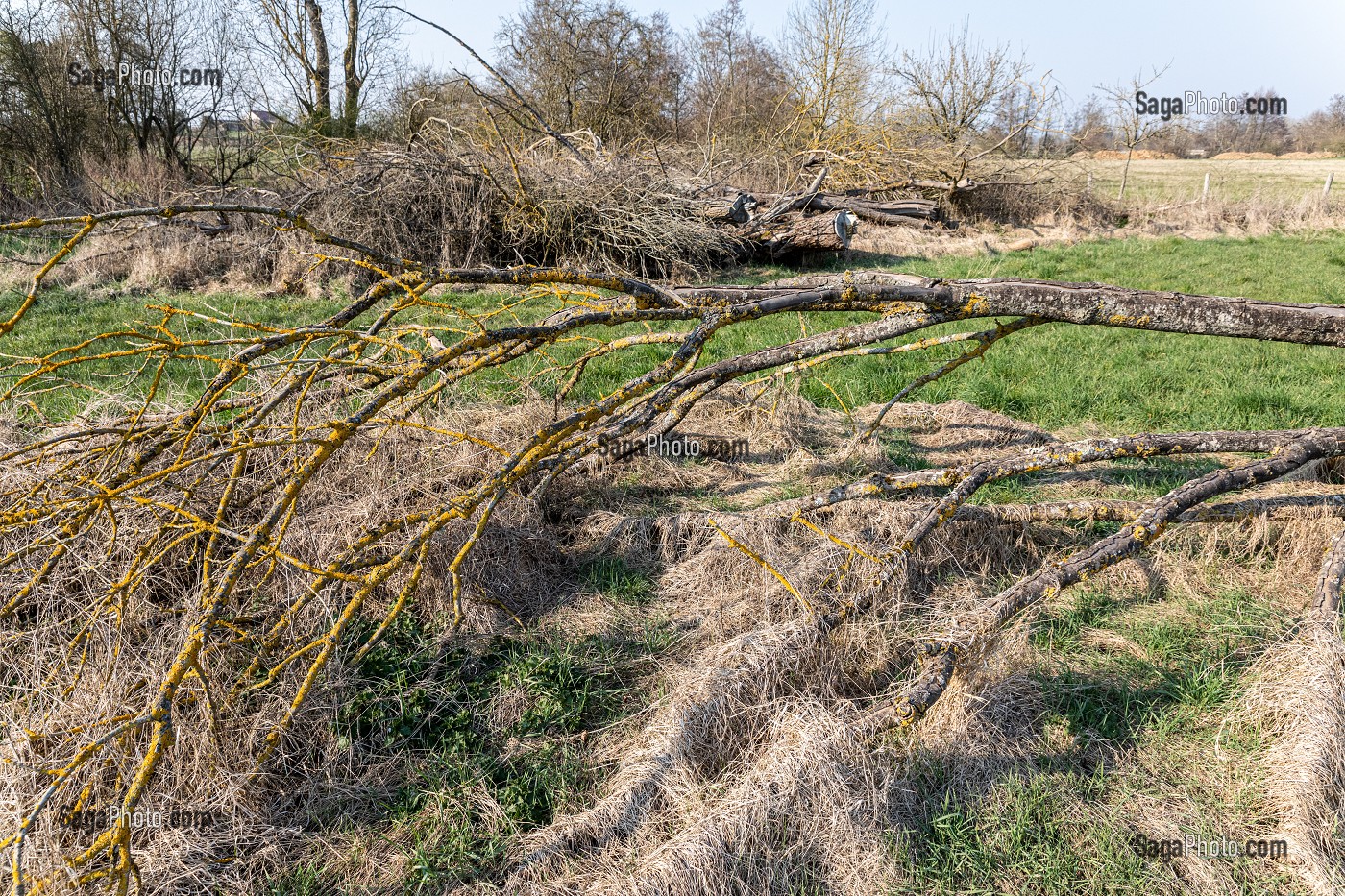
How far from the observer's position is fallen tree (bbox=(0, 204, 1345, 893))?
6.35 ft

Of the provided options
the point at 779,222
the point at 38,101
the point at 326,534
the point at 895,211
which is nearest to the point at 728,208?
the point at 779,222

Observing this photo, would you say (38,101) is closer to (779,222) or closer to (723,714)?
(779,222)

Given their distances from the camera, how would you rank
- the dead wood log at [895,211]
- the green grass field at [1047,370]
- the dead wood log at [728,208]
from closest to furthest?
the green grass field at [1047,370], the dead wood log at [728,208], the dead wood log at [895,211]

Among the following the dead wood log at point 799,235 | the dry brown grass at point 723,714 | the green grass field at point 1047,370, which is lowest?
the dry brown grass at point 723,714

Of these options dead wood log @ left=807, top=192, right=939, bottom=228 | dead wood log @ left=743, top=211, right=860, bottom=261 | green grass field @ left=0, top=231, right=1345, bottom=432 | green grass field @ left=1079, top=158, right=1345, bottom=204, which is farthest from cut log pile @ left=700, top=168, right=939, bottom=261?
green grass field @ left=1079, top=158, right=1345, bottom=204

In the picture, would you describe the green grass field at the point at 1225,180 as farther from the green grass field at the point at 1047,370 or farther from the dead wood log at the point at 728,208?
the green grass field at the point at 1047,370

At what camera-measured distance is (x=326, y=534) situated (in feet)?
9.57

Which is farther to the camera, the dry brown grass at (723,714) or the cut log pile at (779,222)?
Answer: the cut log pile at (779,222)

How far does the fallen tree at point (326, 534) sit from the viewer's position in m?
1.94

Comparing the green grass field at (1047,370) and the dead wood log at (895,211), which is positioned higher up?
the dead wood log at (895,211)

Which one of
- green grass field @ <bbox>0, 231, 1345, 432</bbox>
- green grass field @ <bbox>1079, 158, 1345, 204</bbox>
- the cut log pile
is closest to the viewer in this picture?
green grass field @ <bbox>0, 231, 1345, 432</bbox>

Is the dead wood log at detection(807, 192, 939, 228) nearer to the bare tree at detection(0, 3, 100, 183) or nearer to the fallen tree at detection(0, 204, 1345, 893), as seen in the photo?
the fallen tree at detection(0, 204, 1345, 893)

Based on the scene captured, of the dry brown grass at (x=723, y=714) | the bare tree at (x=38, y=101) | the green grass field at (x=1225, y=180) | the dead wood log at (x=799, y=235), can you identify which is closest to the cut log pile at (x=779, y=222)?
the dead wood log at (x=799, y=235)

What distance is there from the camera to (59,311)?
7727mm
